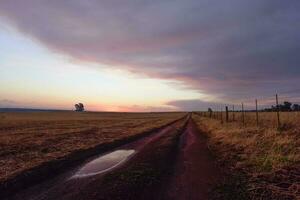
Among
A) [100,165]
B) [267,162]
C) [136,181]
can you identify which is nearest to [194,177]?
[136,181]

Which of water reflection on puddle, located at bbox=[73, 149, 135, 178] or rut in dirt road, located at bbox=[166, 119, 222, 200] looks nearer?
rut in dirt road, located at bbox=[166, 119, 222, 200]

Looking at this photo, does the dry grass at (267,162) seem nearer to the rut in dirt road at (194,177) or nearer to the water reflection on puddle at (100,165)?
the rut in dirt road at (194,177)

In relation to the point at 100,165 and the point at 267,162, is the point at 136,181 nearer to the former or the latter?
the point at 100,165

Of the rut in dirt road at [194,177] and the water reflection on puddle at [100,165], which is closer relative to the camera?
the rut in dirt road at [194,177]

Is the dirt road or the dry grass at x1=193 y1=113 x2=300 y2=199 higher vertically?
the dry grass at x1=193 y1=113 x2=300 y2=199

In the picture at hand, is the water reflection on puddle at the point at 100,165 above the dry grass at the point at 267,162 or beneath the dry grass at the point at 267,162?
beneath

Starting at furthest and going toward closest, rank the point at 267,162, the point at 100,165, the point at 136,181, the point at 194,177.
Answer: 1. the point at 100,165
2. the point at 267,162
3. the point at 194,177
4. the point at 136,181

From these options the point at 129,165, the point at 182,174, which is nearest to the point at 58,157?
the point at 129,165

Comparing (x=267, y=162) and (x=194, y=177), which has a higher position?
(x=267, y=162)

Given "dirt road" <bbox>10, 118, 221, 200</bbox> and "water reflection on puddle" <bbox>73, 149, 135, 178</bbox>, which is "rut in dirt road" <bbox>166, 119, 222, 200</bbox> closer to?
"dirt road" <bbox>10, 118, 221, 200</bbox>

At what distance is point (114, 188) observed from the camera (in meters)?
9.80

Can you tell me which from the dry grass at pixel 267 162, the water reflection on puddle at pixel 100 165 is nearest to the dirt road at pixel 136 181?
the water reflection on puddle at pixel 100 165

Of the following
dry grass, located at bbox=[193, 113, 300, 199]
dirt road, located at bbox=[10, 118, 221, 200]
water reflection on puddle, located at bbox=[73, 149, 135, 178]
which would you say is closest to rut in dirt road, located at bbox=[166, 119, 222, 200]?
dirt road, located at bbox=[10, 118, 221, 200]

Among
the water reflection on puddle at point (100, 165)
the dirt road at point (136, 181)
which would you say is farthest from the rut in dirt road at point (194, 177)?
the water reflection on puddle at point (100, 165)
